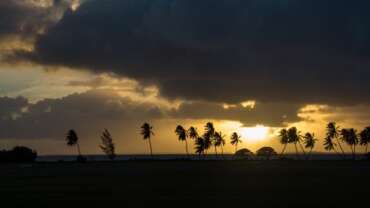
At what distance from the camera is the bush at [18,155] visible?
438ft

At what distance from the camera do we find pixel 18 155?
135750 mm

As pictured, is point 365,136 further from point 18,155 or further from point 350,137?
point 18,155

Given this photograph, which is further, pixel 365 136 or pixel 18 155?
pixel 365 136

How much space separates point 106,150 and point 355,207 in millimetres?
143010

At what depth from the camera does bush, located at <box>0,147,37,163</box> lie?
133625mm

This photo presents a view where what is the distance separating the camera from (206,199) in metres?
37.0

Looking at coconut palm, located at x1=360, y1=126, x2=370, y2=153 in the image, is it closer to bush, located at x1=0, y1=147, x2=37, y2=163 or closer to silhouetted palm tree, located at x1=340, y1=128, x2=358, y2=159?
silhouetted palm tree, located at x1=340, y1=128, x2=358, y2=159

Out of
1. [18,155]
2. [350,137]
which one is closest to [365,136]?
[350,137]

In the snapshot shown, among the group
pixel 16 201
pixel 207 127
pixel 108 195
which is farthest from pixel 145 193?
pixel 207 127

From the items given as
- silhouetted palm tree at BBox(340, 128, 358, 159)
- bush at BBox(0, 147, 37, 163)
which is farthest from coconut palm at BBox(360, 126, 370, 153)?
bush at BBox(0, 147, 37, 163)

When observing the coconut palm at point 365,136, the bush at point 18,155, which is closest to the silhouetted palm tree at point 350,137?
the coconut palm at point 365,136

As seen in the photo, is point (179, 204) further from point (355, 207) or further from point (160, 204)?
point (355, 207)

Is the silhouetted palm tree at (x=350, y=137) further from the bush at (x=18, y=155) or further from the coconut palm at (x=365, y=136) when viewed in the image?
the bush at (x=18, y=155)

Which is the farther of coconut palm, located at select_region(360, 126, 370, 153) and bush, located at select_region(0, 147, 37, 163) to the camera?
coconut palm, located at select_region(360, 126, 370, 153)
